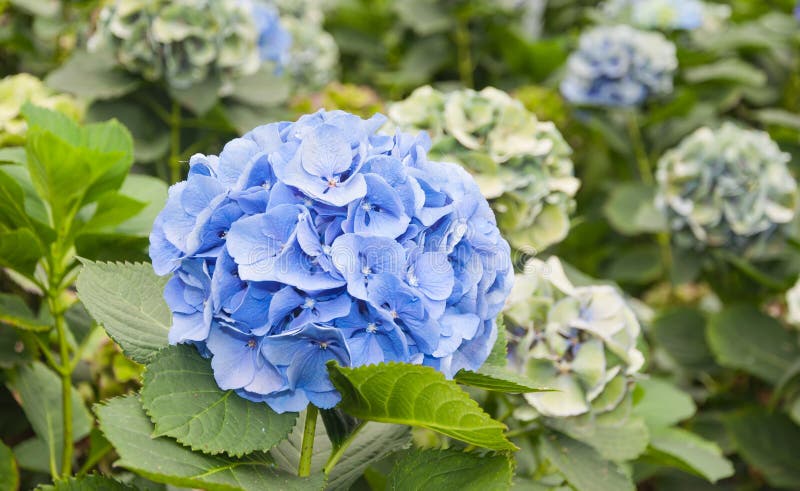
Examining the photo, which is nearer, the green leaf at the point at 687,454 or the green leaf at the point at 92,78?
the green leaf at the point at 687,454

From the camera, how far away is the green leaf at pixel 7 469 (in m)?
1.07

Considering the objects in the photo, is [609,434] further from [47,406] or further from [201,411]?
[47,406]

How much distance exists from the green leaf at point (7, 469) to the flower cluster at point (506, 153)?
2.47 ft

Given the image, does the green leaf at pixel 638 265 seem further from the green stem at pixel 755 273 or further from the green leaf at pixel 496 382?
the green leaf at pixel 496 382

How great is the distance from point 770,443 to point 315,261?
1589 millimetres

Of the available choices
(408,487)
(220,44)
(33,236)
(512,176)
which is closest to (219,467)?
(408,487)

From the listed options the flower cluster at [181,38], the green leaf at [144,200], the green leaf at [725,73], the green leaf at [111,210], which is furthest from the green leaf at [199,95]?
the green leaf at [725,73]

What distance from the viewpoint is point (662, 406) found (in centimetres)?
138

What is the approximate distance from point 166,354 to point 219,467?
11 cm

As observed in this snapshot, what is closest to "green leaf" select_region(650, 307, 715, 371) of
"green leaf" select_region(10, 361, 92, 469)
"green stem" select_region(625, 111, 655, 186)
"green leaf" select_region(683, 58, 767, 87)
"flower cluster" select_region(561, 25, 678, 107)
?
"green stem" select_region(625, 111, 655, 186)

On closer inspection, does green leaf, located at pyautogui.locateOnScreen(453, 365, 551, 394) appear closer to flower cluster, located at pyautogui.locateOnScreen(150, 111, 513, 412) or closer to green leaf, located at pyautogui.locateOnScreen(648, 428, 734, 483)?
flower cluster, located at pyautogui.locateOnScreen(150, 111, 513, 412)

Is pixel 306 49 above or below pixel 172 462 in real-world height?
below

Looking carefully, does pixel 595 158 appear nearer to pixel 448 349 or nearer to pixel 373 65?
pixel 373 65

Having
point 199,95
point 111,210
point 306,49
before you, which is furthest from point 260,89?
point 111,210
